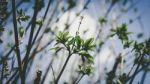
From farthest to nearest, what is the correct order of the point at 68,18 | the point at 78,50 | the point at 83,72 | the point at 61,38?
the point at 68,18 → the point at 83,72 → the point at 61,38 → the point at 78,50

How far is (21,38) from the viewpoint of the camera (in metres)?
5.51

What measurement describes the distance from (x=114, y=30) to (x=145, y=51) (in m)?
2.64

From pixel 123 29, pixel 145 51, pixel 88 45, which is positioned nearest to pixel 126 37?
pixel 123 29

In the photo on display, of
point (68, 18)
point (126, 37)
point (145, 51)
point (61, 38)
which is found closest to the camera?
point (61, 38)

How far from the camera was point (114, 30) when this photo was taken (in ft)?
29.2

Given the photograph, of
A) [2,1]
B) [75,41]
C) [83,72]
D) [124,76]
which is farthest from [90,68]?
[2,1]

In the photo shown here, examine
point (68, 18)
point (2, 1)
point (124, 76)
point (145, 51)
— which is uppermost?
point (68, 18)

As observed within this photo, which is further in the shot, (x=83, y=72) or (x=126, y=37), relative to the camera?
(x=126, y=37)

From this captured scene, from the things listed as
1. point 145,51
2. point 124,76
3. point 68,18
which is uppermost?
point 68,18

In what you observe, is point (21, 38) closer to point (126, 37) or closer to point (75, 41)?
point (75, 41)

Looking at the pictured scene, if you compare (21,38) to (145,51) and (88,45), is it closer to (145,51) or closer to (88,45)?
(88,45)

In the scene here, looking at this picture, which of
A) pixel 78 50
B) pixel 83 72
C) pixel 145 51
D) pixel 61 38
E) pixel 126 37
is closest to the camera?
pixel 78 50

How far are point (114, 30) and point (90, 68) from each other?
124 inches

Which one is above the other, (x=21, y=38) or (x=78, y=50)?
(x=21, y=38)
